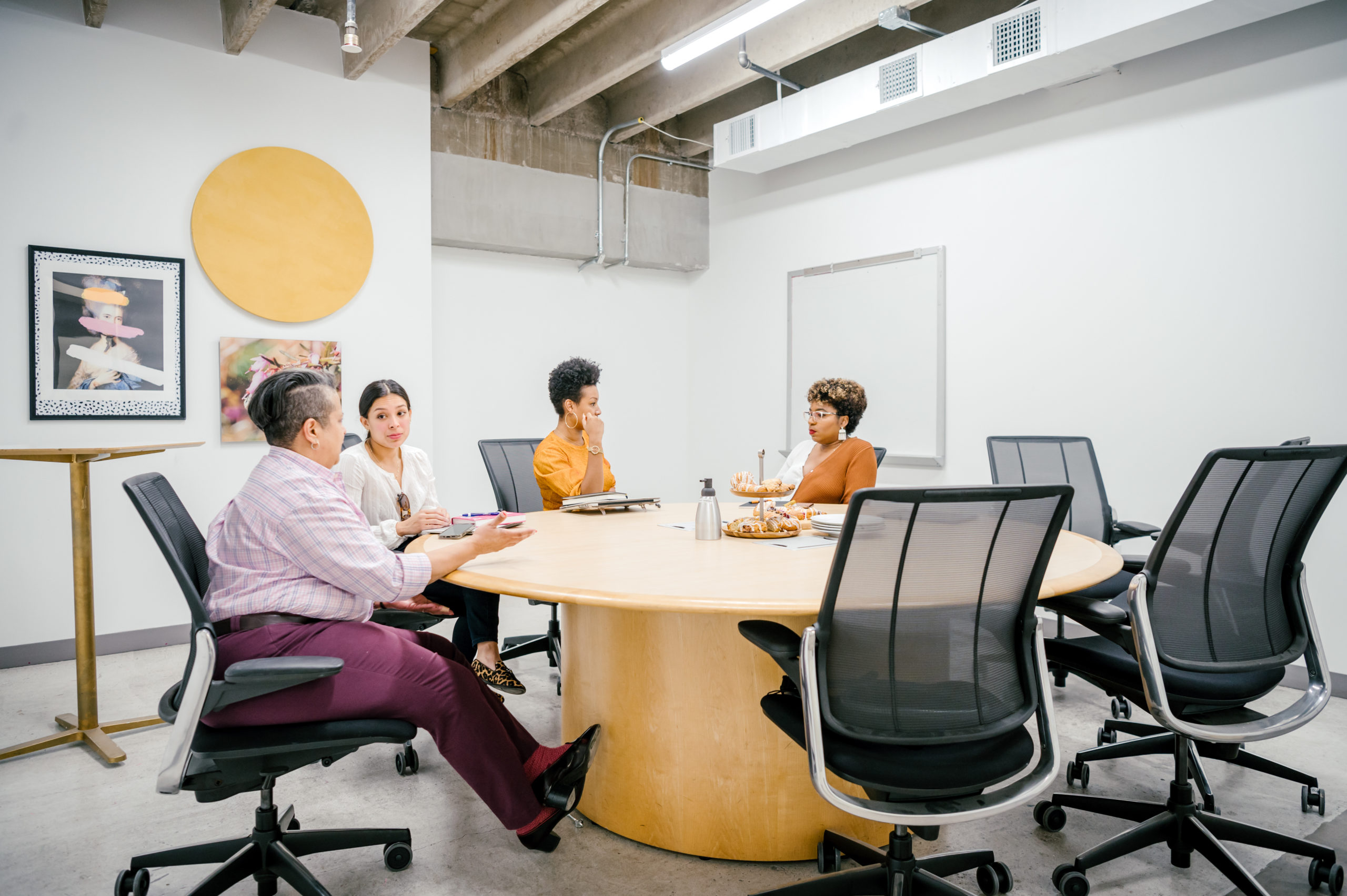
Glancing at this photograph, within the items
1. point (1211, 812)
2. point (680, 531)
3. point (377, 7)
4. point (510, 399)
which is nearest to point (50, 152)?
point (377, 7)

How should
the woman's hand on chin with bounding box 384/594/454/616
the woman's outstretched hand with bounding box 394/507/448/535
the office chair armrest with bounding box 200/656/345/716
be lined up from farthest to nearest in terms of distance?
the woman's outstretched hand with bounding box 394/507/448/535, the woman's hand on chin with bounding box 384/594/454/616, the office chair armrest with bounding box 200/656/345/716

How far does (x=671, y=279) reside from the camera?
6.84m

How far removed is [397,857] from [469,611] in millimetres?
1088

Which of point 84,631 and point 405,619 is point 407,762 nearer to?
point 405,619

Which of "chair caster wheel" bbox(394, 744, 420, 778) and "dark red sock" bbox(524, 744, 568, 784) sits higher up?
"dark red sock" bbox(524, 744, 568, 784)

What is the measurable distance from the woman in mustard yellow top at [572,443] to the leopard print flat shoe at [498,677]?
0.72m

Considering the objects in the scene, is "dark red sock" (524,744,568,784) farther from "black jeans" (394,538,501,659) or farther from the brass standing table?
the brass standing table

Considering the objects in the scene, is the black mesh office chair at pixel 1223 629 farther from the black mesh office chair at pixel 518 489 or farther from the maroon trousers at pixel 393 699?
the black mesh office chair at pixel 518 489

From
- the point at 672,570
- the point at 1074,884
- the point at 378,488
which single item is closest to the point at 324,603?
the point at 672,570

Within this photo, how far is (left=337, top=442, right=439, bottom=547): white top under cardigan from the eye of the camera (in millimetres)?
3043

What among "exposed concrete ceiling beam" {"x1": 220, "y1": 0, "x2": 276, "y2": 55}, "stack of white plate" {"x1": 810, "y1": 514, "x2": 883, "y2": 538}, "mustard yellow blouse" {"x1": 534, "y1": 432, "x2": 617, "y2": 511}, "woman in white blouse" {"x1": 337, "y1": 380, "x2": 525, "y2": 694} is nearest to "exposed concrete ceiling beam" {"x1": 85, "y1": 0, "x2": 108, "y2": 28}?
"exposed concrete ceiling beam" {"x1": 220, "y1": 0, "x2": 276, "y2": 55}

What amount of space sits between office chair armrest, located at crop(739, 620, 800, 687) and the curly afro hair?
212 cm

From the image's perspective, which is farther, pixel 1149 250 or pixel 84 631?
pixel 1149 250

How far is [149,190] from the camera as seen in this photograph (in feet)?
13.6
